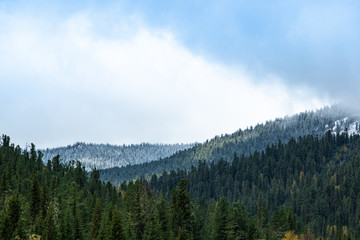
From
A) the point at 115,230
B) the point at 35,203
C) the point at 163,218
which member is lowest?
A: the point at 115,230

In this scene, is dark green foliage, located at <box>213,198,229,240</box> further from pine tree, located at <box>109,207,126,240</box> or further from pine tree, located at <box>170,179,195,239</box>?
→ pine tree, located at <box>109,207,126,240</box>

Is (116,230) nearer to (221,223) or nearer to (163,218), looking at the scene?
(163,218)

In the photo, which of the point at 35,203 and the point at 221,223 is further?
the point at 35,203

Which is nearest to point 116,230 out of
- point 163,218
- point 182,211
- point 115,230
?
point 115,230

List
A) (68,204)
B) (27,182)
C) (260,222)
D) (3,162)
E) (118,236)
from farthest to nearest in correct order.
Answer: (3,162) → (27,182) → (260,222) → (68,204) → (118,236)

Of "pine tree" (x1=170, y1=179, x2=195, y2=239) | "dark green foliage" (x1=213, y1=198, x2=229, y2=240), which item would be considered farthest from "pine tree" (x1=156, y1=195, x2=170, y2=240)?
"dark green foliage" (x1=213, y1=198, x2=229, y2=240)

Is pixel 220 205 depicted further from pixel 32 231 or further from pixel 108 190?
pixel 108 190

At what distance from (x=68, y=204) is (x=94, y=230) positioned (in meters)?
21.3

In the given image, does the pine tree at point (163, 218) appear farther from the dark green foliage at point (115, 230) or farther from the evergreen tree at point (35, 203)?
the evergreen tree at point (35, 203)

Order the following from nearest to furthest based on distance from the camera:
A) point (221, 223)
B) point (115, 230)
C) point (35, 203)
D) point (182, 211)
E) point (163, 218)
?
point (115, 230) < point (182, 211) < point (221, 223) < point (35, 203) < point (163, 218)

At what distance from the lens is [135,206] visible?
92.2 metres

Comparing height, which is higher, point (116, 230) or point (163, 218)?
point (163, 218)

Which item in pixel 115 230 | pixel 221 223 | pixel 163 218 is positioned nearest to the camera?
pixel 115 230

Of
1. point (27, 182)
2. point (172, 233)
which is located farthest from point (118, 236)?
point (27, 182)
